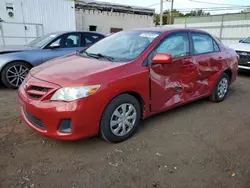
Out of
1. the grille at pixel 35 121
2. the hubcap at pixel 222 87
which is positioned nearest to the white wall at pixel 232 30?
the hubcap at pixel 222 87

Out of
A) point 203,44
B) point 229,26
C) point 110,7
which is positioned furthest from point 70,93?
point 229,26

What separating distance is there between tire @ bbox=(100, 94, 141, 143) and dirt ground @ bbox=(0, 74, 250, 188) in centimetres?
14

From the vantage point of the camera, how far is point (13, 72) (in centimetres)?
529

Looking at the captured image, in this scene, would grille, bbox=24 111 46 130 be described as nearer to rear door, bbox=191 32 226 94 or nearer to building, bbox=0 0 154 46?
rear door, bbox=191 32 226 94

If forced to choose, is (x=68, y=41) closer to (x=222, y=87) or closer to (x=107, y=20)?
(x=222, y=87)

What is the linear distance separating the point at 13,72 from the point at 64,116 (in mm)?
3651

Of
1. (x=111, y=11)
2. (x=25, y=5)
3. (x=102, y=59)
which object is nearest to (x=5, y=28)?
(x=25, y=5)

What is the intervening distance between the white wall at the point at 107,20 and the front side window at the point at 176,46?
50.4ft

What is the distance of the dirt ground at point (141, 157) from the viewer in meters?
2.22

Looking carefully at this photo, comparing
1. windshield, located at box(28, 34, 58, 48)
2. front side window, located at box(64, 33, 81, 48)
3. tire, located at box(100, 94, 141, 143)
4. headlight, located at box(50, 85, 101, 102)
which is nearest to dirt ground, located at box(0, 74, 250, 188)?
tire, located at box(100, 94, 141, 143)

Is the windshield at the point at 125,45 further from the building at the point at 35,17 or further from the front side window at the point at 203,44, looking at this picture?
the building at the point at 35,17

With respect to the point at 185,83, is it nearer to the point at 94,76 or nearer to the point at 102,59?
the point at 102,59

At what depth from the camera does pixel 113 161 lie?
8.29 ft

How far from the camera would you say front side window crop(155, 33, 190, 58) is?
10.8ft
